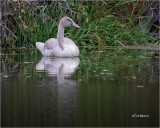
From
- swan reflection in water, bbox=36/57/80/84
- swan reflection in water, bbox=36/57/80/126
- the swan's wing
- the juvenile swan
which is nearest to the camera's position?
swan reflection in water, bbox=36/57/80/126

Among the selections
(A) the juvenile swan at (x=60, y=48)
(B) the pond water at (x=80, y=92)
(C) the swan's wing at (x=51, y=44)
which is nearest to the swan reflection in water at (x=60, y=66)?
(B) the pond water at (x=80, y=92)

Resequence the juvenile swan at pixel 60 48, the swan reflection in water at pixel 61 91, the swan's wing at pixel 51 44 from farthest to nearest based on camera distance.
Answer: the swan's wing at pixel 51 44 < the juvenile swan at pixel 60 48 < the swan reflection in water at pixel 61 91

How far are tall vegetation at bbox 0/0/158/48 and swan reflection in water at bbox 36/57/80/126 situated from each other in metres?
3.14

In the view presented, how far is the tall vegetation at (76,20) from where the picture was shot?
12727mm

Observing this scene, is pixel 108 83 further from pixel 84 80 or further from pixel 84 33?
pixel 84 33

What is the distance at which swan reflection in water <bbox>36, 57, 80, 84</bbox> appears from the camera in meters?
8.04

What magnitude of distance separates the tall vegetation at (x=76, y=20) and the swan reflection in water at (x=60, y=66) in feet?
7.17

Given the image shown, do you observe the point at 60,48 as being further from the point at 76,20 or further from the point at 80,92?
the point at 80,92

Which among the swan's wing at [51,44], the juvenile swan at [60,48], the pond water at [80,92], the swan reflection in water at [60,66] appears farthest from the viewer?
the swan's wing at [51,44]

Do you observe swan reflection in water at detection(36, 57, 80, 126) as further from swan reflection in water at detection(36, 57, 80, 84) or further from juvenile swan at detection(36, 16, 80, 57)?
juvenile swan at detection(36, 16, 80, 57)

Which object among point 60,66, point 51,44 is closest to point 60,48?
point 51,44

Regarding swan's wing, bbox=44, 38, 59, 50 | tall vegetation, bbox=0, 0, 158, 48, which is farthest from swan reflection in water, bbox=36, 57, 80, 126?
tall vegetation, bbox=0, 0, 158, 48

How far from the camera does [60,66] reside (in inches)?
365

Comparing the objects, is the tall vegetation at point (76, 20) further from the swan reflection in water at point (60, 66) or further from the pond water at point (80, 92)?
the pond water at point (80, 92)
